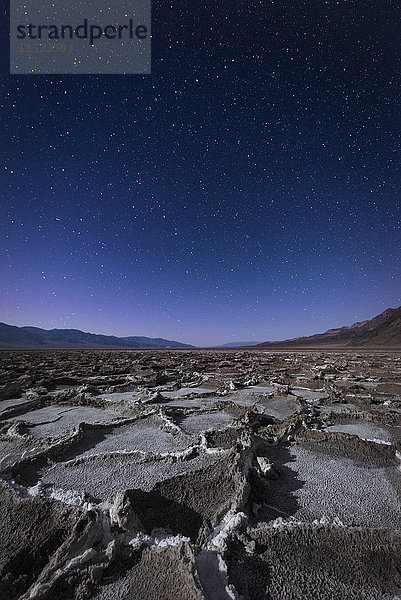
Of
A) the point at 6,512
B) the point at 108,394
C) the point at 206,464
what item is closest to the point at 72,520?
the point at 6,512

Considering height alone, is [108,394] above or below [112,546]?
below

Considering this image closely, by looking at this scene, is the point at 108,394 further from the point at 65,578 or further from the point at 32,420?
the point at 65,578

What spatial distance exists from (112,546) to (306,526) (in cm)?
87

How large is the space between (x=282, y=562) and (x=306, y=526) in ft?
0.71

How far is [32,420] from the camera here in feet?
10.6

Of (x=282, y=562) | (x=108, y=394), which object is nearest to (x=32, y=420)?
(x=108, y=394)

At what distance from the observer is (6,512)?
1.45 m

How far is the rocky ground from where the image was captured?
1024mm

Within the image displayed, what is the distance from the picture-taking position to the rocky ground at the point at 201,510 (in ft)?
3.36

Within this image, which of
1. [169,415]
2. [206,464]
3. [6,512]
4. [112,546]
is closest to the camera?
[112,546]

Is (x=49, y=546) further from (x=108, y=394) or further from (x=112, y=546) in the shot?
(x=108, y=394)

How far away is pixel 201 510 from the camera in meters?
1.44

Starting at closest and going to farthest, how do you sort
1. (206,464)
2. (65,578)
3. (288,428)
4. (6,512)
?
(65,578), (6,512), (206,464), (288,428)

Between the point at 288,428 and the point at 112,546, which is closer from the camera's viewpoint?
the point at 112,546
